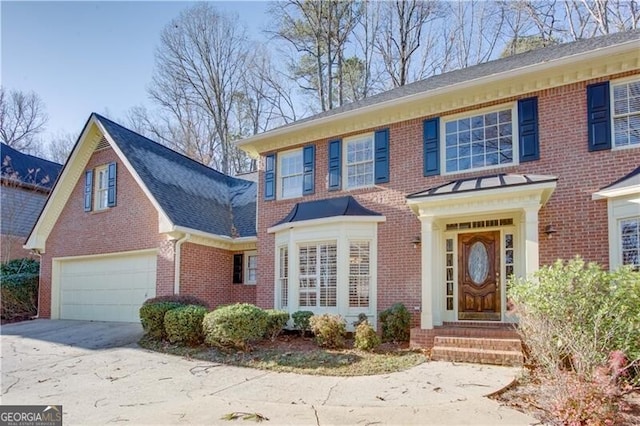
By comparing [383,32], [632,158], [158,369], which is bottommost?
[158,369]

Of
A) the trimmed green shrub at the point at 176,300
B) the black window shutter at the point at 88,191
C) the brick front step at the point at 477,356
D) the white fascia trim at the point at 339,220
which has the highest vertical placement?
the black window shutter at the point at 88,191

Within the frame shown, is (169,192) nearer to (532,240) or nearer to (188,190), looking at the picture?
(188,190)

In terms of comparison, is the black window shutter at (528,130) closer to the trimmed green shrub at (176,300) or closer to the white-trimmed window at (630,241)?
the white-trimmed window at (630,241)

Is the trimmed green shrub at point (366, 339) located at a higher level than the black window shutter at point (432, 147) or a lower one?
lower

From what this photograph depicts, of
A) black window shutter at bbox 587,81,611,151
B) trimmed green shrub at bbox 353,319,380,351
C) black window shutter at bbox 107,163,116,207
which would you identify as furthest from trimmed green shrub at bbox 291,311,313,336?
black window shutter at bbox 107,163,116,207

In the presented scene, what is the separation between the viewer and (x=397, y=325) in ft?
31.1

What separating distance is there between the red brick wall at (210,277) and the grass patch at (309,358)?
10.2ft

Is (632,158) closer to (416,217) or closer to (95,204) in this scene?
(416,217)

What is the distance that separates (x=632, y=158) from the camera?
8.27 meters

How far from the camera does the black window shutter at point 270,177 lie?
41.9ft

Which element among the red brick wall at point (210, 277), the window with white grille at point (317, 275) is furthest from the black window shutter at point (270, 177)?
the red brick wall at point (210, 277)

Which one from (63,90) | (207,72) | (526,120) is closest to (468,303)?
(526,120)

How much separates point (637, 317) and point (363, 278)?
579 cm

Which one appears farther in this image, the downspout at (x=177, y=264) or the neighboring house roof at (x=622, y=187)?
the downspout at (x=177, y=264)
